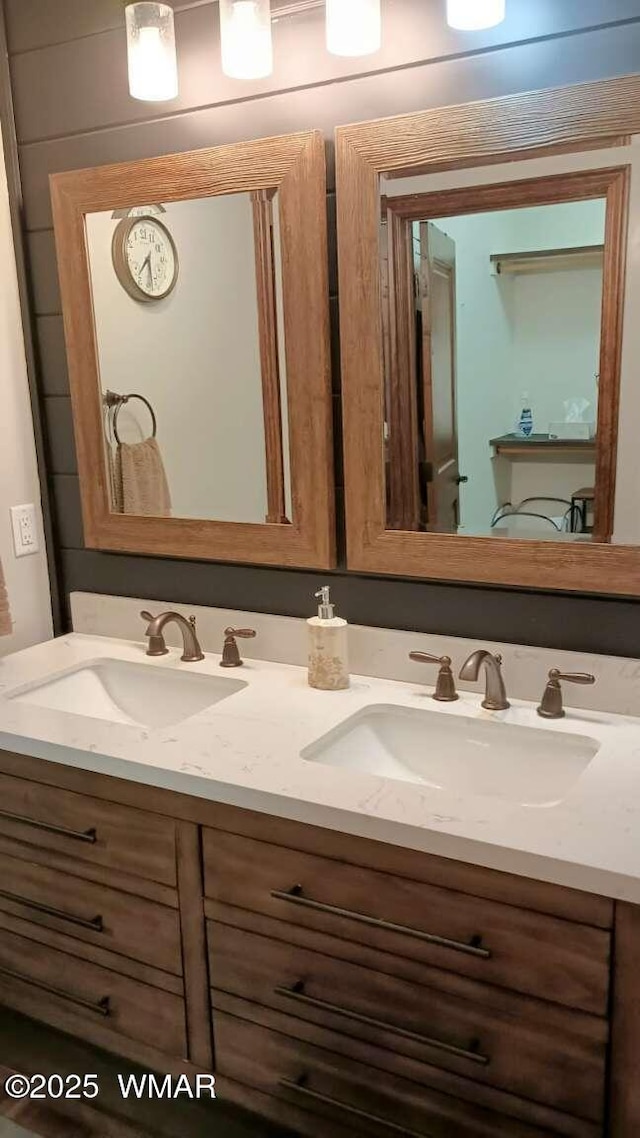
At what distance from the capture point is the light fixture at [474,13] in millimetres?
1453

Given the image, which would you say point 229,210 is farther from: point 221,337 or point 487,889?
point 487,889

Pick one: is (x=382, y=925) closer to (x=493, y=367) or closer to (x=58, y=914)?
(x=58, y=914)

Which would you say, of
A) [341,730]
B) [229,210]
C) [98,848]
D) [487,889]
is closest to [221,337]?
[229,210]

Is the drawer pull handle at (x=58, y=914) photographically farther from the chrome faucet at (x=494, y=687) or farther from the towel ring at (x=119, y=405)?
the towel ring at (x=119, y=405)

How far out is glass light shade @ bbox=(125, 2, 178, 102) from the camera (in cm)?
171

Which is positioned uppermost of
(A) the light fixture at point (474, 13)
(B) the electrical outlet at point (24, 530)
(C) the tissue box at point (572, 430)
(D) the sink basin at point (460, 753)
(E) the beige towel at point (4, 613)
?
(A) the light fixture at point (474, 13)

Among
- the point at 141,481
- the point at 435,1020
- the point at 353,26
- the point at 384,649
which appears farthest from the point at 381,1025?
the point at 353,26

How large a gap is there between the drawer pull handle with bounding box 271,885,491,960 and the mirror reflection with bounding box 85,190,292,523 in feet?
2.53

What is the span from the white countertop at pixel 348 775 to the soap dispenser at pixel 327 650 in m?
0.03

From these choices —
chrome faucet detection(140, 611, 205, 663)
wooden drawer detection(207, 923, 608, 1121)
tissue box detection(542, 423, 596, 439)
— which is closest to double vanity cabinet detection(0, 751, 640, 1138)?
wooden drawer detection(207, 923, 608, 1121)

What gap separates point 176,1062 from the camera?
1583 millimetres

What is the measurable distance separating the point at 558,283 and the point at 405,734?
2.72ft

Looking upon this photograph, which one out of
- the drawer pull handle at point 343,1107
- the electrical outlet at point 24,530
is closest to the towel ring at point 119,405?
the electrical outlet at point 24,530

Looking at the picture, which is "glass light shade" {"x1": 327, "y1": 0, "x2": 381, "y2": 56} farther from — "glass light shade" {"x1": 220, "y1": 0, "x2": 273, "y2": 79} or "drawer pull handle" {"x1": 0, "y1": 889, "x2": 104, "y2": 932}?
"drawer pull handle" {"x1": 0, "y1": 889, "x2": 104, "y2": 932}
